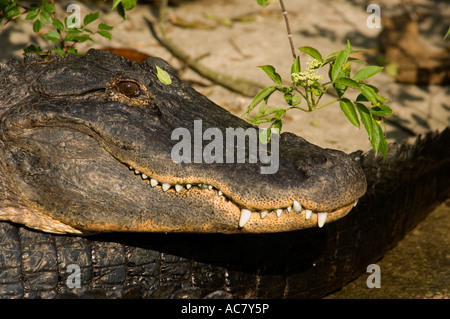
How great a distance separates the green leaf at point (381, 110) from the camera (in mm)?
3055

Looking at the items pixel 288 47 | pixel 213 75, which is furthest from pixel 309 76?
pixel 288 47

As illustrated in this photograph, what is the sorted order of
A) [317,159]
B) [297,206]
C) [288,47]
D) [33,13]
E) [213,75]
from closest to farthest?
[297,206]
[317,159]
[33,13]
[213,75]
[288,47]

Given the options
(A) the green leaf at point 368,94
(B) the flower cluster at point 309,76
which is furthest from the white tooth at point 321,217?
(B) the flower cluster at point 309,76

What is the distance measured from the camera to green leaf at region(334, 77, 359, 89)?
290 centimetres

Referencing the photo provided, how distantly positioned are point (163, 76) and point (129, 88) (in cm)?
26

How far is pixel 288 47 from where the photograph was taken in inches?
266

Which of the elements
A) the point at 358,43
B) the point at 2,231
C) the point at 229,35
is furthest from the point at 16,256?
the point at 358,43

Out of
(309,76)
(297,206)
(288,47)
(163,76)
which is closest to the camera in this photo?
(297,206)

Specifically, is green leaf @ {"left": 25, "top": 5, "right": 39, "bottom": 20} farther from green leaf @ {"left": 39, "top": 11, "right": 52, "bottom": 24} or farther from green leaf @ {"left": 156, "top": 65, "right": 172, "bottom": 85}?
green leaf @ {"left": 156, "top": 65, "right": 172, "bottom": 85}

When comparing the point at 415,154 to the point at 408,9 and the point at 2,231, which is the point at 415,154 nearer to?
the point at 2,231

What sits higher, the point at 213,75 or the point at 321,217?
the point at 213,75

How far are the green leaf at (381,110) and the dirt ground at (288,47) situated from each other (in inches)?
52.2

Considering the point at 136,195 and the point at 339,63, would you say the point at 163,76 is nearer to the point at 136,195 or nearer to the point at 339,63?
the point at 136,195

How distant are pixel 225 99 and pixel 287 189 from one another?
3078 millimetres
